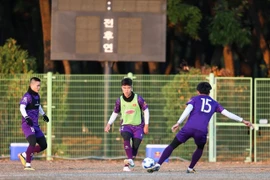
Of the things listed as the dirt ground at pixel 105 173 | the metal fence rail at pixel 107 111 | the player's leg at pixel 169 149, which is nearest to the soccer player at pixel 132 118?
the dirt ground at pixel 105 173

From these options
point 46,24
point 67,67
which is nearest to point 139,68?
point 67,67

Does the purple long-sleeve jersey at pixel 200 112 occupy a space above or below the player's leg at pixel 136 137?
above

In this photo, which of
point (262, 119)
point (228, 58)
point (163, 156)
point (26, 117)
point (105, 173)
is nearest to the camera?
point (163, 156)

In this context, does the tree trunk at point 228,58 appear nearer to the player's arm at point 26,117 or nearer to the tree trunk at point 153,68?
the tree trunk at point 153,68

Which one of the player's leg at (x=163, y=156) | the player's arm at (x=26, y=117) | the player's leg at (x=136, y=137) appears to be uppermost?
the player's arm at (x=26, y=117)

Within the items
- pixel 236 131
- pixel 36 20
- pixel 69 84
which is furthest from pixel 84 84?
pixel 36 20

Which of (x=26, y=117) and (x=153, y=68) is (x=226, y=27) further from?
(x=26, y=117)

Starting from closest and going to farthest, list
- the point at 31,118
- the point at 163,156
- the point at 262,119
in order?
the point at 163,156
the point at 31,118
the point at 262,119

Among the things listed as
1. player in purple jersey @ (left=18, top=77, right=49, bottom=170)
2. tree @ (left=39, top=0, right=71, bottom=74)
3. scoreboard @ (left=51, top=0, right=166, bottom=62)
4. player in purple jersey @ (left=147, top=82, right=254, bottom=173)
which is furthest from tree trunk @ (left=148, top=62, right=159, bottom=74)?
player in purple jersey @ (left=147, top=82, right=254, bottom=173)

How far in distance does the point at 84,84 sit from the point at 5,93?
198cm

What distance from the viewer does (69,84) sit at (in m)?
25.0

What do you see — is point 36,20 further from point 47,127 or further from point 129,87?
point 129,87

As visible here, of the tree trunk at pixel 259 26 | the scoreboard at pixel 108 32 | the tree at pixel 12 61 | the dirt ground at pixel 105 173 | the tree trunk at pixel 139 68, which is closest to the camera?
the dirt ground at pixel 105 173

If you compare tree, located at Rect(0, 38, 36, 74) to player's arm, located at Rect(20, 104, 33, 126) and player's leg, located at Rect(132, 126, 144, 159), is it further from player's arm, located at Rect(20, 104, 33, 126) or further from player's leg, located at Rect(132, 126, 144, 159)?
player's leg, located at Rect(132, 126, 144, 159)
